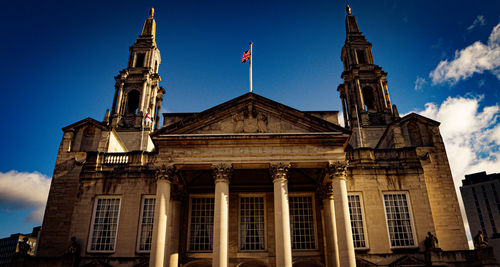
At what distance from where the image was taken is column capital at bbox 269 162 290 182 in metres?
19.0

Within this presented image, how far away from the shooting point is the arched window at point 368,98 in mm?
44081

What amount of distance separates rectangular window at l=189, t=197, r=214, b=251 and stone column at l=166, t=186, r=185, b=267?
139 centimetres

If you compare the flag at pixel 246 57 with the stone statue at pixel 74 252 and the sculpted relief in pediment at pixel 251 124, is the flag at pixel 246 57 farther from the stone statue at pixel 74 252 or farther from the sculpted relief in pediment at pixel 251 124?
the stone statue at pixel 74 252

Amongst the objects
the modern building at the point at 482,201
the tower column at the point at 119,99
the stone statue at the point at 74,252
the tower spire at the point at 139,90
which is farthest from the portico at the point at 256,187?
the modern building at the point at 482,201

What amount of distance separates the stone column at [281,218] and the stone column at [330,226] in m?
3.42

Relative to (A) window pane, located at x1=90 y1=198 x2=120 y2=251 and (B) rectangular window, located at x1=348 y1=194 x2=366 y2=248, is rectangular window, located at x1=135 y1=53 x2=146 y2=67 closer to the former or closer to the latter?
(A) window pane, located at x1=90 y1=198 x2=120 y2=251

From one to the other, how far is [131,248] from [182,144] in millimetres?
7793

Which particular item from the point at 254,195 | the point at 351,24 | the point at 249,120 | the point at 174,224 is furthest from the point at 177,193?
the point at 351,24

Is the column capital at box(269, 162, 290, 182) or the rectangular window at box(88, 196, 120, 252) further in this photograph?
the rectangular window at box(88, 196, 120, 252)

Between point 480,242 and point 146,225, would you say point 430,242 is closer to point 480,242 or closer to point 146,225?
point 480,242

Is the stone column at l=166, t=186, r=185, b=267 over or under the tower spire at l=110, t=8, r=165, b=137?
under

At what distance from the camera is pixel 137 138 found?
38.6 meters

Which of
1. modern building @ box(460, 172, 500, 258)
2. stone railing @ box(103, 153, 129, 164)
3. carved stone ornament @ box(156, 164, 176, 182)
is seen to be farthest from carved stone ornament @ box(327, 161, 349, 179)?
modern building @ box(460, 172, 500, 258)

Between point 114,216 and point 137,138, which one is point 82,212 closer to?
point 114,216
